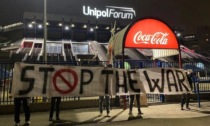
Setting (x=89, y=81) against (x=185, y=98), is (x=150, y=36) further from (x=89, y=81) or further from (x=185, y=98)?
(x=89, y=81)

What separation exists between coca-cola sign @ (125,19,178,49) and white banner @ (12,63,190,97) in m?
2.79

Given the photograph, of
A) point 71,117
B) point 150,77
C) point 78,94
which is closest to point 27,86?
point 78,94

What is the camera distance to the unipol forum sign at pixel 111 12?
229ft

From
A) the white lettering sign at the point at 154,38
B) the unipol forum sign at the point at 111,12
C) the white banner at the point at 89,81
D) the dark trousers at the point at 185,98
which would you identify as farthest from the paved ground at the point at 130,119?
the unipol forum sign at the point at 111,12

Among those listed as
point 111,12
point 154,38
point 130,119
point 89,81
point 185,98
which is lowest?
point 130,119

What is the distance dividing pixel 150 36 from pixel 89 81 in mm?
4969

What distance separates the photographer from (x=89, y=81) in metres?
9.37

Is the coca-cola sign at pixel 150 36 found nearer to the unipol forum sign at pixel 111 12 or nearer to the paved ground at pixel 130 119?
the paved ground at pixel 130 119

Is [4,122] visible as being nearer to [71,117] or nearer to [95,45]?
[71,117]

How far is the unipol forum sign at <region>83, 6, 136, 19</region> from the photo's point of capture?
6975 cm

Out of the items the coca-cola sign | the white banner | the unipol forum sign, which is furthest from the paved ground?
the unipol forum sign

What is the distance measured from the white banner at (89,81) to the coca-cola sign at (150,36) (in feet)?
9.16

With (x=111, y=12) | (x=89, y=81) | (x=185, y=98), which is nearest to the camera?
(x=89, y=81)

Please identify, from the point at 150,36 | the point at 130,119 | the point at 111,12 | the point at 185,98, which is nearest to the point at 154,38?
the point at 150,36
